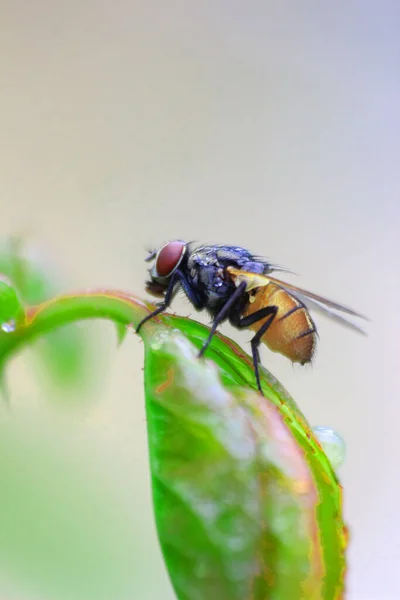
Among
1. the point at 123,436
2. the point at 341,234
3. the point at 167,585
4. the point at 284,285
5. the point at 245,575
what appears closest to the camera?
the point at 245,575

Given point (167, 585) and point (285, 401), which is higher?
point (285, 401)

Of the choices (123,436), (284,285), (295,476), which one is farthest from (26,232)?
(123,436)

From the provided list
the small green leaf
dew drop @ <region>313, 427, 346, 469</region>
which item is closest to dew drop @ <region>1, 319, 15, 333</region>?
the small green leaf

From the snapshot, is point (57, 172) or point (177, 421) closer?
point (177, 421)

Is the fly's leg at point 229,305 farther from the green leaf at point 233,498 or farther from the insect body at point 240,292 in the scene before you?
the green leaf at point 233,498

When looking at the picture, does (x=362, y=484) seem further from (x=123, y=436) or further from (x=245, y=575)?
(x=245, y=575)

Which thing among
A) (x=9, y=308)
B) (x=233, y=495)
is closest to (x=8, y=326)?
(x=9, y=308)

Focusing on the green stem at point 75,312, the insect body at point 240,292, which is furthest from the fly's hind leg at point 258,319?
the green stem at point 75,312

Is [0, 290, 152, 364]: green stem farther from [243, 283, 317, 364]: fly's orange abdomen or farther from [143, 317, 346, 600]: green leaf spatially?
[243, 283, 317, 364]: fly's orange abdomen
